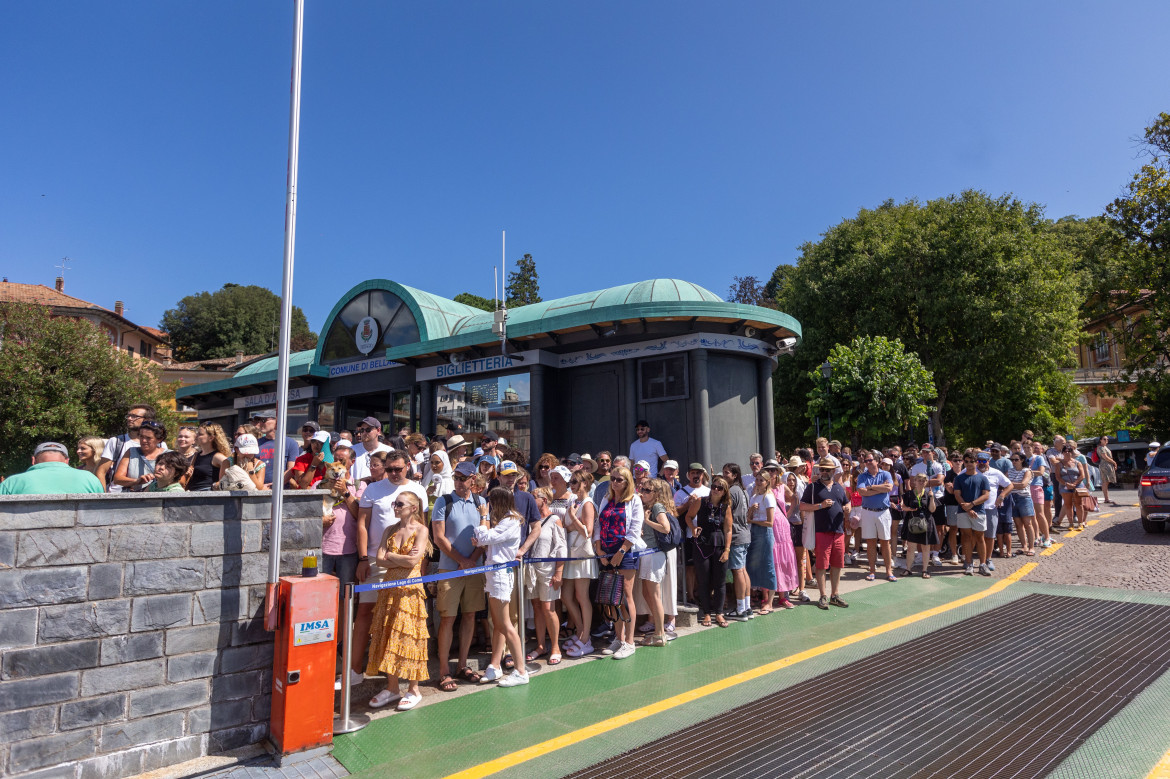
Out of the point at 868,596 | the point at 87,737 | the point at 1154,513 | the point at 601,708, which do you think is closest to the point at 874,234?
the point at 1154,513

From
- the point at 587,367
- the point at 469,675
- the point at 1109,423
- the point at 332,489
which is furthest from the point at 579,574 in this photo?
the point at 1109,423

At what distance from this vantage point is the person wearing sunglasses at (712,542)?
25.5 ft

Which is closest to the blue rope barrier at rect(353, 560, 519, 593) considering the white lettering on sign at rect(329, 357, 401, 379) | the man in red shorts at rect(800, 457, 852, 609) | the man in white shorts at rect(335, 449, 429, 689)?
the man in white shorts at rect(335, 449, 429, 689)

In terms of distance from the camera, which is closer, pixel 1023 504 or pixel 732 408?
pixel 1023 504

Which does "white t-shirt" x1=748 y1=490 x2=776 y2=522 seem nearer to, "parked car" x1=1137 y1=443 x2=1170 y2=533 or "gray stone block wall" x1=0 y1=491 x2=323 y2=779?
"gray stone block wall" x1=0 y1=491 x2=323 y2=779

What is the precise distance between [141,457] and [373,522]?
2.51 meters

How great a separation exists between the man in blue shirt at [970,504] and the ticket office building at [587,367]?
392 cm

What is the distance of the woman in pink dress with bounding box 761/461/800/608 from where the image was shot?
8.49m

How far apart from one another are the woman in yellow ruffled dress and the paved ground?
0.24m

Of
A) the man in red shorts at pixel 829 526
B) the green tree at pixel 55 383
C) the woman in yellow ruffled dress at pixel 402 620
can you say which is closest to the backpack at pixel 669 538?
the man in red shorts at pixel 829 526

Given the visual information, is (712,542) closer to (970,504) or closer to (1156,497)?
(970,504)

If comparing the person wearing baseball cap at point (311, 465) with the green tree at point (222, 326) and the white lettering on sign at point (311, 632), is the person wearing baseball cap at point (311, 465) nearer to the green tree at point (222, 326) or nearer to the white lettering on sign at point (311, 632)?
the white lettering on sign at point (311, 632)

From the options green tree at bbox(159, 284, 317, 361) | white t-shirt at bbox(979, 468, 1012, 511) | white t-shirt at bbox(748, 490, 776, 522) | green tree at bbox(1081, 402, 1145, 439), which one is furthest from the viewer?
green tree at bbox(159, 284, 317, 361)

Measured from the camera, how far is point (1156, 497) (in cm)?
1218
